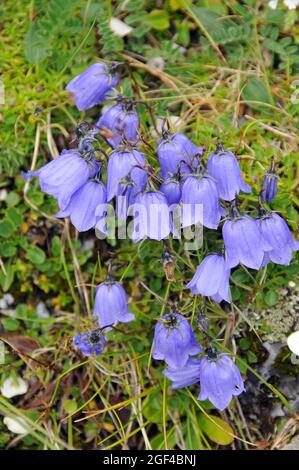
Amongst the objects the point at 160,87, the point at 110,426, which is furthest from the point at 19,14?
the point at 110,426

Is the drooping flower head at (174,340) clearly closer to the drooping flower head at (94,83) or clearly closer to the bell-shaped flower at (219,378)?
the bell-shaped flower at (219,378)

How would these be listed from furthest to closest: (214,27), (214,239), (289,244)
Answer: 1. (214,27)
2. (214,239)
3. (289,244)

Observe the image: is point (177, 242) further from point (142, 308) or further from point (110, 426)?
point (110, 426)

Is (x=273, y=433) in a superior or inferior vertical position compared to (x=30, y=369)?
inferior

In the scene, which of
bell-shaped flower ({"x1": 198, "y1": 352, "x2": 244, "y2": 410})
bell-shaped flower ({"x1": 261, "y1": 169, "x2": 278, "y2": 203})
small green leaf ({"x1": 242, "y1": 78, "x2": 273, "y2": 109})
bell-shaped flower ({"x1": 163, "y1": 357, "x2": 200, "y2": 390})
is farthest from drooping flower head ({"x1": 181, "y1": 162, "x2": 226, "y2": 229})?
small green leaf ({"x1": 242, "y1": 78, "x2": 273, "y2": 109})

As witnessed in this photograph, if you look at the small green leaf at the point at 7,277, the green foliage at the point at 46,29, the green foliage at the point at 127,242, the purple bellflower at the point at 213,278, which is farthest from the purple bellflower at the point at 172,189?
the green foliage at the point at 46,29

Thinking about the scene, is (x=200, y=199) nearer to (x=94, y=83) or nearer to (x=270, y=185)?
(x=270, y=185)

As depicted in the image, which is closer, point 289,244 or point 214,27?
point 289,244

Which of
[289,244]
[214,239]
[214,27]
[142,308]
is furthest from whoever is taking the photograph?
[214,27]
